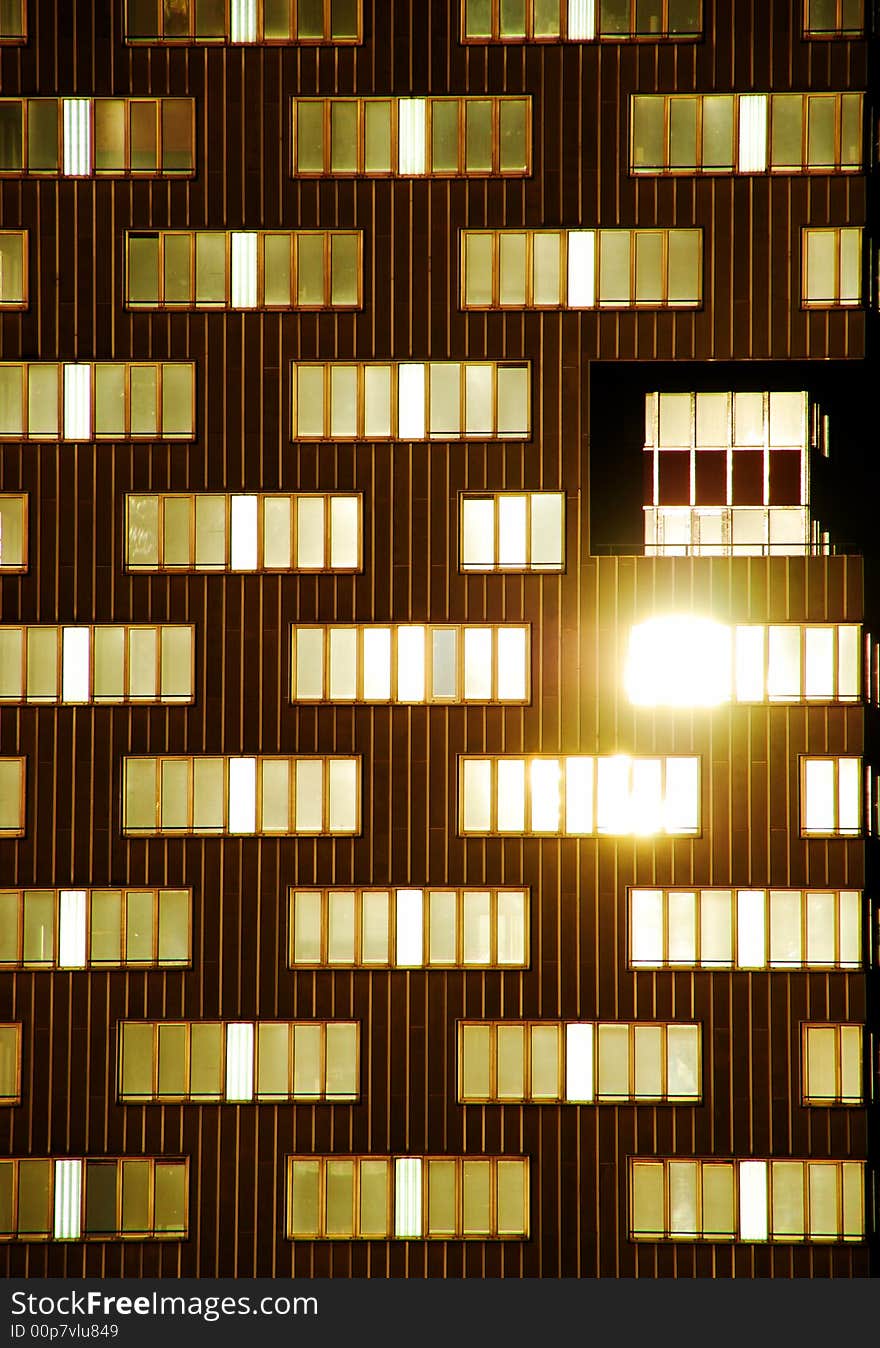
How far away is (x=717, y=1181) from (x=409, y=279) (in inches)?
932

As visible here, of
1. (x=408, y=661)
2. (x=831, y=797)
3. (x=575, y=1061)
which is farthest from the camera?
(x=408, y=661)

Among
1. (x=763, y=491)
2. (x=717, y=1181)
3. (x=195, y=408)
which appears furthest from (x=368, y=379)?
(x=717, y=1181)

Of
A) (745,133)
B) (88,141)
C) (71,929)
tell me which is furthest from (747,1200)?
(88,141)

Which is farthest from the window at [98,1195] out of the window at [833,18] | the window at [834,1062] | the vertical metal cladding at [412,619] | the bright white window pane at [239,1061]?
the window at [833,18]

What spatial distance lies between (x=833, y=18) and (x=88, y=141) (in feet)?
61.7

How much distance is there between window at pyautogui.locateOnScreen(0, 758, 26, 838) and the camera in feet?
90.7

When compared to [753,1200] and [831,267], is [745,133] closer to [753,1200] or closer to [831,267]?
[831,267]

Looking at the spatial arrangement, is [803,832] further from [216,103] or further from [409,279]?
[216,103]

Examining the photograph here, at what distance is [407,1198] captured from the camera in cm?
2753

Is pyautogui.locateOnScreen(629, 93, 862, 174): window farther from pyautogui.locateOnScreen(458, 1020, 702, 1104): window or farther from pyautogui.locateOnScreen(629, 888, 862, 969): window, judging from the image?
pyautogui.locateOnScreen(458, 1020, 702, 1104): window

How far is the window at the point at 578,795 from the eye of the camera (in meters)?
27.7

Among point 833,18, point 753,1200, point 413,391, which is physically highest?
point 833,18

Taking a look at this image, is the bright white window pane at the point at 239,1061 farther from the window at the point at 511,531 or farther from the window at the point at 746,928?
the window at the point at 511,531

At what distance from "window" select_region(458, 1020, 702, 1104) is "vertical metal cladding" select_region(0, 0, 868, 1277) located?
43 cm
